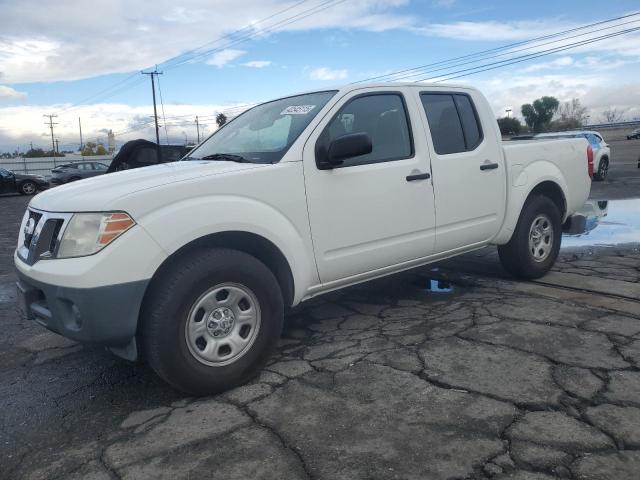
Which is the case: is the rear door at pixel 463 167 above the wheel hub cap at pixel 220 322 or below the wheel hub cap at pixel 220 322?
above

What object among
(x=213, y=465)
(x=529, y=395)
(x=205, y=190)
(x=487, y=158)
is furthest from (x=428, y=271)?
(x=213, y=465)

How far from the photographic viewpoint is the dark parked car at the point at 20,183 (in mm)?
24294

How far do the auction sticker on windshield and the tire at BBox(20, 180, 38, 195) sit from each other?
82.2 ft

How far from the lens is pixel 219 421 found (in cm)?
290

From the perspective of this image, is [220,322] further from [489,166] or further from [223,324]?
[489,166]

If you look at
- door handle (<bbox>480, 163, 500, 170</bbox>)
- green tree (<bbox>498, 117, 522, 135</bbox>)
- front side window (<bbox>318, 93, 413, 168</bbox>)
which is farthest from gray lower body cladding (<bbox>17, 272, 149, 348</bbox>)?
A: green tree (<bbox>498, 117, 522, 135</bbox>)

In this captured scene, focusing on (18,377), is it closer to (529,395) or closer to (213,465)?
(213,465)

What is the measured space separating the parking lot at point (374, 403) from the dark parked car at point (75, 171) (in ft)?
88.8

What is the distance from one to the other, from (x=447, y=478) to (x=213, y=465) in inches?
→ 41.1

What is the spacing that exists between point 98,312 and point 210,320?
0.62 m

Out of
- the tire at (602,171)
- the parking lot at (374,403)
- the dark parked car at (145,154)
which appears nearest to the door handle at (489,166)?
the parking lot at (374,403)

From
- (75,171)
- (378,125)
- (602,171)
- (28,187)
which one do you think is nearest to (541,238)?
(378,125)

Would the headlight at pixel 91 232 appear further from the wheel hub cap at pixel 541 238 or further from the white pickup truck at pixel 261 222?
the wheel hub cap at pixel 541 238

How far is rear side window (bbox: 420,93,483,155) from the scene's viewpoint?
4480 millimetres
